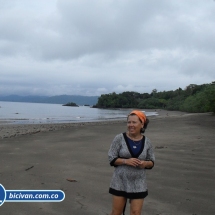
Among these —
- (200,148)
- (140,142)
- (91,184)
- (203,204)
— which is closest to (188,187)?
(203,204)

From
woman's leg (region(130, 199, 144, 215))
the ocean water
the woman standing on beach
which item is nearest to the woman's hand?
the woman standing on beach

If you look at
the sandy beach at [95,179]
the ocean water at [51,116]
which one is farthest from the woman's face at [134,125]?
the ocean water at [51,116]

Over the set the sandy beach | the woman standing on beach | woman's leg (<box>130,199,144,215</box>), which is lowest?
the sandy beach

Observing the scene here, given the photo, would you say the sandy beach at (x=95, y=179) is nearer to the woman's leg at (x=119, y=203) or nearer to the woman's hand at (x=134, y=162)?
the woman's leg at (x=119, y=203)

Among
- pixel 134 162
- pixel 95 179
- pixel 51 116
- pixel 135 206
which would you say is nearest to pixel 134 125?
pixel 134 162

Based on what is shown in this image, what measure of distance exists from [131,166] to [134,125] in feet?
1.64

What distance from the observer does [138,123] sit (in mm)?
3467

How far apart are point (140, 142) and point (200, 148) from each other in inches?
325

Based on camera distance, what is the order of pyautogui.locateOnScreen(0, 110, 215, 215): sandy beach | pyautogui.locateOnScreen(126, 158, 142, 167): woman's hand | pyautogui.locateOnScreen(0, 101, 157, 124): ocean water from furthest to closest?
pyautogui.locateOnScreen(0, 101, 157, 124): ocean water, pyautogui.locateOnScreen(0, 110, 215, 215): sandy beach, pyautogui.locateOnScreen(126, 158, 142, 167): woman's hand

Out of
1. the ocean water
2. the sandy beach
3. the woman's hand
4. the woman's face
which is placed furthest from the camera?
the ocean water

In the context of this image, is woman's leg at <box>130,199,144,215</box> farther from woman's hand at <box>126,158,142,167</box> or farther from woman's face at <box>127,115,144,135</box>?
woman's face at <box>127,115,144,135</box>

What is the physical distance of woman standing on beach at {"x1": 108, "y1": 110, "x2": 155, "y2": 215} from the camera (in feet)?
11.0

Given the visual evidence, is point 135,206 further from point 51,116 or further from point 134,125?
point 51,116

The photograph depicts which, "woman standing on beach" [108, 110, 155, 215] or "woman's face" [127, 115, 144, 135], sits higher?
"woman's face" [127, 115, 144, 135]
